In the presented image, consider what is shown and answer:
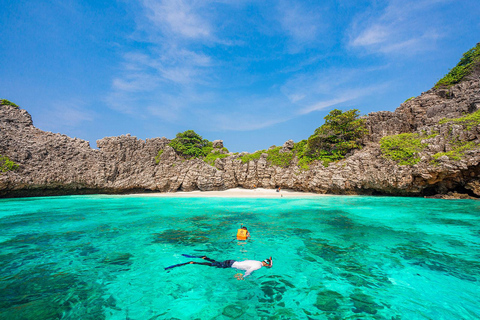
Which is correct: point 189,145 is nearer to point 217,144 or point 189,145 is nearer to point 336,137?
point 217,144

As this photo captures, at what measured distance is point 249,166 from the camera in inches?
1556

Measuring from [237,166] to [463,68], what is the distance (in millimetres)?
42142

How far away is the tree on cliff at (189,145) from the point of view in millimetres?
43812

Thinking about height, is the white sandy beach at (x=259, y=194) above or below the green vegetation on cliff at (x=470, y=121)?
below

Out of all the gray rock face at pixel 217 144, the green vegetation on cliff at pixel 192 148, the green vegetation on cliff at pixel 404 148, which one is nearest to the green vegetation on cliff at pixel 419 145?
→ the green vegetation on cliff at pixel 404 148

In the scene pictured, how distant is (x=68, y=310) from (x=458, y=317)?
8931 millimetres

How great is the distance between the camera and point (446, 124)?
22.8m

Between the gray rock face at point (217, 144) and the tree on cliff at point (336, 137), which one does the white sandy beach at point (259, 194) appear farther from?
the gray rock face at point (217, 144)

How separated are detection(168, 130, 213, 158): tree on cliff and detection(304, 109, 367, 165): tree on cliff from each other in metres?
23.6

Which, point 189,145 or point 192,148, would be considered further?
point 189,145

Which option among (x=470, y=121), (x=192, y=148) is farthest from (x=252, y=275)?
(x=192, y=148)

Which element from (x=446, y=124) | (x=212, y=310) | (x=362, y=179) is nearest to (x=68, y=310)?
(x=212, y=310)

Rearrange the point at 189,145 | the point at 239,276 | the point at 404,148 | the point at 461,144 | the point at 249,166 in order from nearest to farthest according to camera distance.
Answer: the point at 239,276
the point at 461,144
the point at 404,148
the point at 249,166
the point at 189,145

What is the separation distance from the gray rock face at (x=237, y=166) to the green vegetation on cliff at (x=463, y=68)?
2.75 meters
